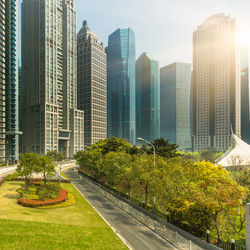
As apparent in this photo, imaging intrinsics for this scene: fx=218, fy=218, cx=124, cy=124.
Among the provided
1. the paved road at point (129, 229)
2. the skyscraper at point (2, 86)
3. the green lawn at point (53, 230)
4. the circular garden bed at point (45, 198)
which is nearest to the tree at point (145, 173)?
the paved road at point (129, 229)

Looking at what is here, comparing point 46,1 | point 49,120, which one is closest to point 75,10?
point 46,1

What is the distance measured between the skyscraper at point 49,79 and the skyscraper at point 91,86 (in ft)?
38.2

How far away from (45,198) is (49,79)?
125054 millimetres

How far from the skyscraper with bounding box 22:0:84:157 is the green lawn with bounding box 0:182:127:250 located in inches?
4563

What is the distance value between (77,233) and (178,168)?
1537 centimetres

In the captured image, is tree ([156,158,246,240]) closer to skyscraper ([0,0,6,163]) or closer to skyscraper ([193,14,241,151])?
skyscraper ([0,0,6,163])

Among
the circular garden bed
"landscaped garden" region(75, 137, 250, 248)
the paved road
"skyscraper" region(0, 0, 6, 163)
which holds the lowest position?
the paved road

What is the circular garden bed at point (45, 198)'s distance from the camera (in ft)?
111

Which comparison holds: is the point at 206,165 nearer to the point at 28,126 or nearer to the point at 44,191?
the point at 44,191

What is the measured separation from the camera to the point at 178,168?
3031cm

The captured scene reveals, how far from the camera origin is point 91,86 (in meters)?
179

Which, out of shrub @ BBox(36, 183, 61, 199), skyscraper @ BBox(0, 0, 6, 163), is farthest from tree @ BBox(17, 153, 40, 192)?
skyscraper @ BBox(0, 0, 6, 163)

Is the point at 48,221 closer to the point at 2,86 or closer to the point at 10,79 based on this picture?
the point at 2,86

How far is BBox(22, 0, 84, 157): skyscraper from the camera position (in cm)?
14500
